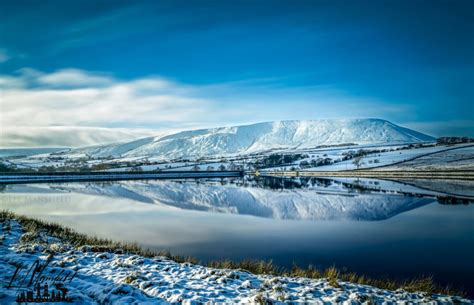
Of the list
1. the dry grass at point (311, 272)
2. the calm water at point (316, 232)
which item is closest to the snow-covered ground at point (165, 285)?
the dry grass at point (311, 272)

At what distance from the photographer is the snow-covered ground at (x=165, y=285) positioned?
29.3 ft

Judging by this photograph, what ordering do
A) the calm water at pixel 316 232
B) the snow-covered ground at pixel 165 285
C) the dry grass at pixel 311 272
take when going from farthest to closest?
the calm water at pixel 316 232 < the dry grass at pixel 311 272 < the snow-covered ground at pixel 165 285

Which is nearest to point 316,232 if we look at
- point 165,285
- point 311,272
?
point 311,272

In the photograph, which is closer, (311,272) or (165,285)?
(165,285)

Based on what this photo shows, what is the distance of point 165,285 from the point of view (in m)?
9.91

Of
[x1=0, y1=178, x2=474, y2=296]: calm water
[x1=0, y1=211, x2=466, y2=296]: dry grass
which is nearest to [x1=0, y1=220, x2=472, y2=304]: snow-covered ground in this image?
[x1=0, y1=211, x2=466, y2=296]: dry grass

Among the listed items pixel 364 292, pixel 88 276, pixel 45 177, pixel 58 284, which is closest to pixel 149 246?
pixel 88 276

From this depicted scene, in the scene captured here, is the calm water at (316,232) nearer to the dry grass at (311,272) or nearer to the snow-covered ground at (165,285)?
the dry grass at (311,272)

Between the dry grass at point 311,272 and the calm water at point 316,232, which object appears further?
the calm water at point 316,232

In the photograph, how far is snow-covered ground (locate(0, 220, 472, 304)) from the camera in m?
8.95

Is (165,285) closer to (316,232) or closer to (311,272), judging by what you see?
(311,272)

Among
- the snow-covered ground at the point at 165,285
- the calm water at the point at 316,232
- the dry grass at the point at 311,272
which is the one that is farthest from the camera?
the calm water at the point at 316,232

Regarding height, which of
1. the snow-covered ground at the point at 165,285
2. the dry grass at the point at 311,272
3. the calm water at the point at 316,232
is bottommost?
the calm water at the point at 316,232

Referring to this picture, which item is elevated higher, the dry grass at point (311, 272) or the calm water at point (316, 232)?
the dry grass at point (311, 272)
